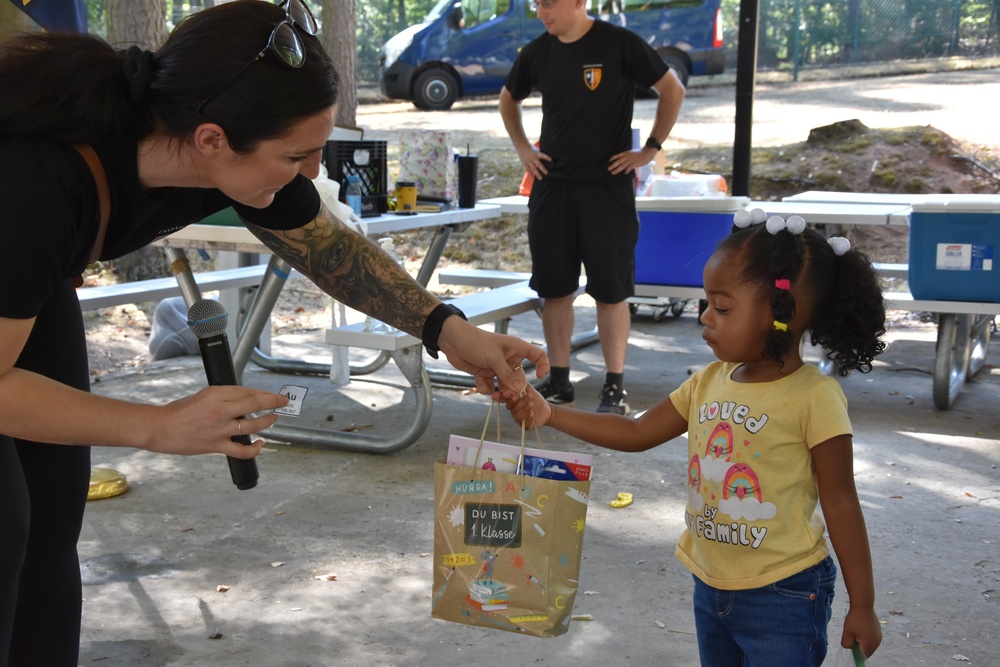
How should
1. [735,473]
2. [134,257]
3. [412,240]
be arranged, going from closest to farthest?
[735,473]
[134,257]
[412,240]

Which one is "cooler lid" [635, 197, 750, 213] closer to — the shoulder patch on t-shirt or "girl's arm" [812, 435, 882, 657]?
the shoulder patch on t-shirt

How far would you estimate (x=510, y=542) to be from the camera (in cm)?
200

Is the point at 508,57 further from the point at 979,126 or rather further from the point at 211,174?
the point at 211,174

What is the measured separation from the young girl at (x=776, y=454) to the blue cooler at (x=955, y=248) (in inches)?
124

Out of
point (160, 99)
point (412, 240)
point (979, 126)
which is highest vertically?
point (160, 99)

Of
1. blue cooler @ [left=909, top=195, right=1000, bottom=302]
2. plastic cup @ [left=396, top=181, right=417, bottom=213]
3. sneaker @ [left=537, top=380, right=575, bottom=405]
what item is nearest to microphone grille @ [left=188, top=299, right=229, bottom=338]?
plastic cup @ [left=396, top=181, right=417, bottom=213]

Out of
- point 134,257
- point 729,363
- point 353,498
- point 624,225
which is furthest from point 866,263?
point 134,257

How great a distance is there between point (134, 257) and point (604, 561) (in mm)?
6197

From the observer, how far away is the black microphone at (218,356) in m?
1.83

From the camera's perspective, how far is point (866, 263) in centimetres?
213

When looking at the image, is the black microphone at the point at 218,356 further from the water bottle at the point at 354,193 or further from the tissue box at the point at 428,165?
the tissue box at the point at 428,165

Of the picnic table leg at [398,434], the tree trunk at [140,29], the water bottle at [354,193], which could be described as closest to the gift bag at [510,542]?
the picnic table leg at [398,434]

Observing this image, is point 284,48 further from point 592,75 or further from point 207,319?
point 592,75

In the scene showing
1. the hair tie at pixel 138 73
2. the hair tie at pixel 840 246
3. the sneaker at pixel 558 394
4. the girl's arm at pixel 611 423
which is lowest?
the sneaker at pixel 558 394
